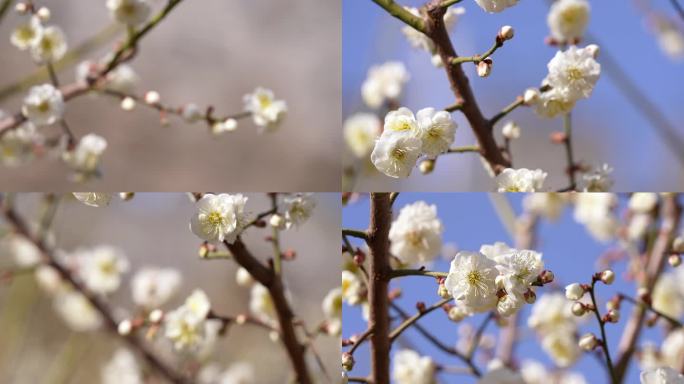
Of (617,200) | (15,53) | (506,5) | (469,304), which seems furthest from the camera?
(15,53)

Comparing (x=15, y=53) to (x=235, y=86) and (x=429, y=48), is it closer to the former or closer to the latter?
(x=235, y=86)

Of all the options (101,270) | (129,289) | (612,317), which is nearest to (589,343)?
(612,317)

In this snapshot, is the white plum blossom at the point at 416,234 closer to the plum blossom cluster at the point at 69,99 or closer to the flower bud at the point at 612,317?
the flower bud at the point at 612,317

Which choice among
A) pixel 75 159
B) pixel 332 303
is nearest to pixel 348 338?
pixel 332 303

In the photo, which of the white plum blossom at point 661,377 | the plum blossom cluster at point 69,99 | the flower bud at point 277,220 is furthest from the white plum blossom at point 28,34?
the white plum blossom at point 661,377

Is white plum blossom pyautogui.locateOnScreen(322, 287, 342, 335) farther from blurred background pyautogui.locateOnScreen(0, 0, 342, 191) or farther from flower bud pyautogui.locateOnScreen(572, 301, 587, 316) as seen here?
blurred background pyautogui.locateOnScreen(0, 0, 342, 191)

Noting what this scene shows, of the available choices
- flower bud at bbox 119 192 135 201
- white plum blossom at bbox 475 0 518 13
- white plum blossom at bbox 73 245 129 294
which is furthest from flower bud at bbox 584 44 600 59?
white plum blossom at bbox 73 245 129 294

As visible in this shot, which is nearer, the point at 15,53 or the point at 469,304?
the point at 469,304

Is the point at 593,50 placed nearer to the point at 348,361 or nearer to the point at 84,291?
the point at 348,361
